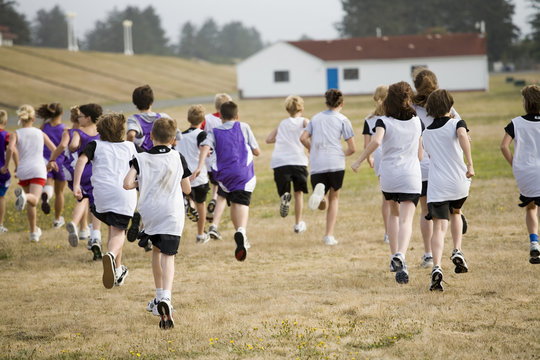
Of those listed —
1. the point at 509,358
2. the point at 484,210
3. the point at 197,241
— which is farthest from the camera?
the point at 484,210

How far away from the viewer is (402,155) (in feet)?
24.5

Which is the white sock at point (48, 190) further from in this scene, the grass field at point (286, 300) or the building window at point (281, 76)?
the building window at point (281, 76)

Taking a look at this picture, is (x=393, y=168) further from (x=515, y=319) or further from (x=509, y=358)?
(x=509, y=358)

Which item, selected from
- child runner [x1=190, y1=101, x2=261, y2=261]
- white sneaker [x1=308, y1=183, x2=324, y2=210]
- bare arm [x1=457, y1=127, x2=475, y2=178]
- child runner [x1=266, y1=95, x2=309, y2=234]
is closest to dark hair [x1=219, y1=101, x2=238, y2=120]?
child runner [x1=190, y1=101, x2=261, y2=261]

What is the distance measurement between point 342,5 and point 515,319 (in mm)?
102891

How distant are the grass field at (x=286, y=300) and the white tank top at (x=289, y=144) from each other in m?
1.17

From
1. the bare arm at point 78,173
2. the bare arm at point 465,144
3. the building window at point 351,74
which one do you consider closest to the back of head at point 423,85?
the bare arm at point 465,144

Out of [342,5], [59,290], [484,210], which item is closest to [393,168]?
[59,290]

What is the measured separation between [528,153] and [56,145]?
25.1 feet

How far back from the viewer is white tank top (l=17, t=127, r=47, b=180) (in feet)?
36.6

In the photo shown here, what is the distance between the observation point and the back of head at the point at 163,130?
20.9ft

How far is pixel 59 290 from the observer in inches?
310

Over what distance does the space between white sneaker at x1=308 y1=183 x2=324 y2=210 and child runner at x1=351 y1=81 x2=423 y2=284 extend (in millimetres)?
1827

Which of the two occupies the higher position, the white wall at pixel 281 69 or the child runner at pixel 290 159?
the white wall at pixel 281 69
